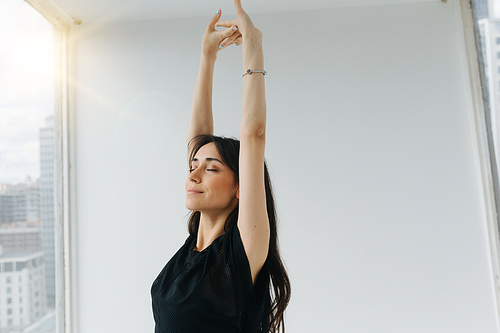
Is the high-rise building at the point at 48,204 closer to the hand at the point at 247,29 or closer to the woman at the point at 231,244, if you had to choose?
the woman at the point at 231,244

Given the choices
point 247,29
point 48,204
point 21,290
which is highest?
point 247,29

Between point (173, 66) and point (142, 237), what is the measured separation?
111 centimetres

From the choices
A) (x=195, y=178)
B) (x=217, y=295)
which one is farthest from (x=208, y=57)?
(x=217, y=295)

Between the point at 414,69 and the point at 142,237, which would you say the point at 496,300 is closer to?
the point at 414,69

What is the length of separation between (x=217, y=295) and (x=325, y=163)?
146 cm

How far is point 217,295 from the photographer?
0.91 meters

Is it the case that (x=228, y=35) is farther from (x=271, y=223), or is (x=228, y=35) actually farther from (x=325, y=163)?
(x=325, y=163)

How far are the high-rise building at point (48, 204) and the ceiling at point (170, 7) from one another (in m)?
0.71

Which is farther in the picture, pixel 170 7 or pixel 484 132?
pixel 170 7

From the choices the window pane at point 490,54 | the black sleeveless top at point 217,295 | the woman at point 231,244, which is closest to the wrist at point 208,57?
the woman at point 231,244

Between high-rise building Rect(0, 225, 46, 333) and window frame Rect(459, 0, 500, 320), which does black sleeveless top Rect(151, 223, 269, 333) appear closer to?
high-rise building Rect(0, 225, 46, 333)

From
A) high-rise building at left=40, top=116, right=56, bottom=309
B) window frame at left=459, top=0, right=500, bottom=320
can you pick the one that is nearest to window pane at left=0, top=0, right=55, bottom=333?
high-rise building at left=40, top=116, right=56, bottom=309

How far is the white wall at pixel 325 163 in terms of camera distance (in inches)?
83.8

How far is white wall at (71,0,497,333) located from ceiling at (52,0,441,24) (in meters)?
0.06
